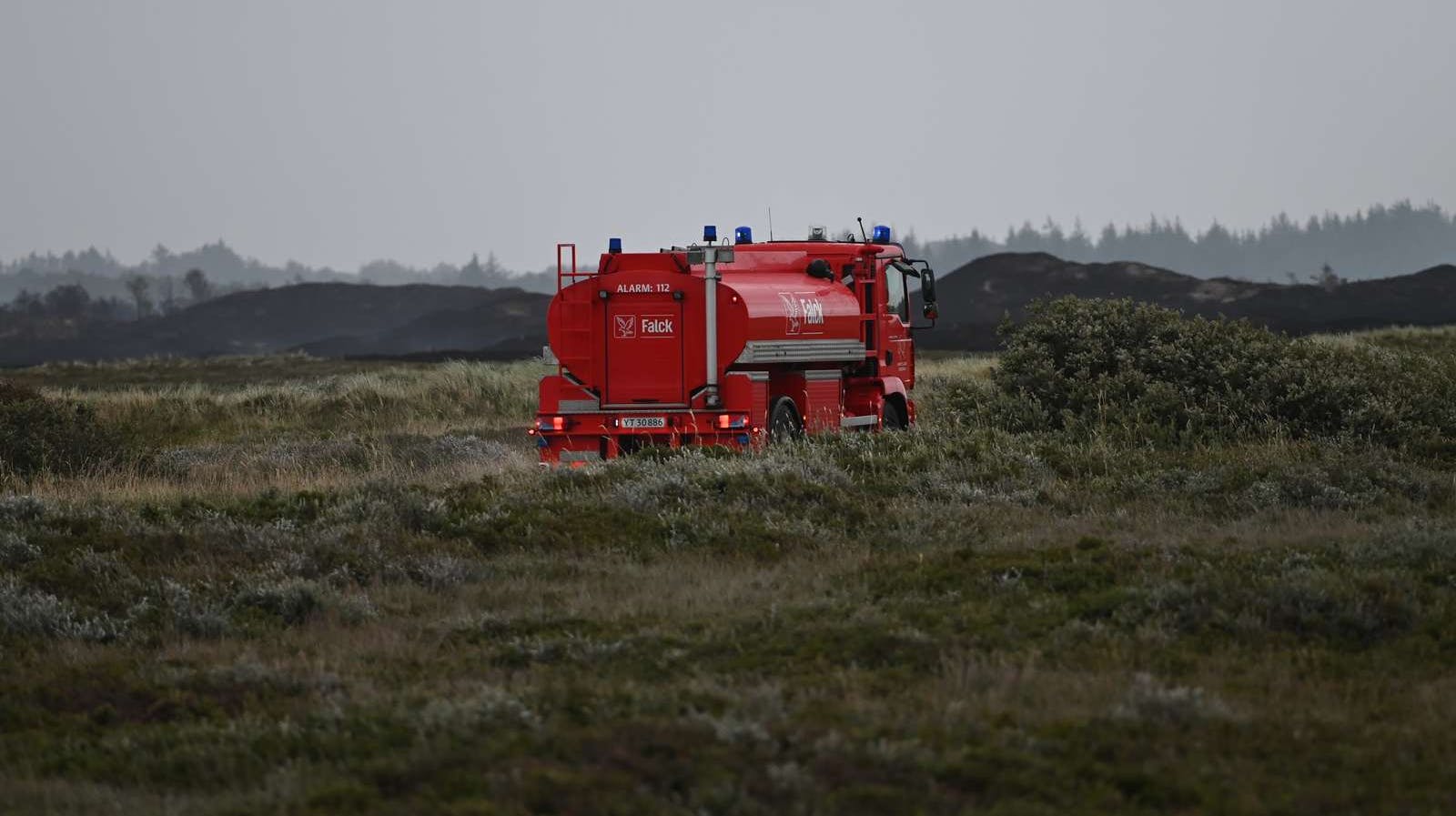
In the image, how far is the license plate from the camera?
18.0 metres

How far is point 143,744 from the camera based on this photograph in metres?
7.25

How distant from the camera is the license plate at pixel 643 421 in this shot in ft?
58.9

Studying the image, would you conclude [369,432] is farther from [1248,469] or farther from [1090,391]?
[1248,469]

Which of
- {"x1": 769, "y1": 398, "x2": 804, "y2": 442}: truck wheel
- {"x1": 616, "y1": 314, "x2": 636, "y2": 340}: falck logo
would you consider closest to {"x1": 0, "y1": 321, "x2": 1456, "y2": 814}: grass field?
{"x1": 769, "y1": 398, "x2": 804, "y2": 442}: truck wheel

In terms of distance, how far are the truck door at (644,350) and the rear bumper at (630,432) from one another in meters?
0.22

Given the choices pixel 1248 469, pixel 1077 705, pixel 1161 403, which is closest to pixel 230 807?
pixel 1077 705

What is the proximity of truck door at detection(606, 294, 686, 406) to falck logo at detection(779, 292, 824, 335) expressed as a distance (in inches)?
47.3

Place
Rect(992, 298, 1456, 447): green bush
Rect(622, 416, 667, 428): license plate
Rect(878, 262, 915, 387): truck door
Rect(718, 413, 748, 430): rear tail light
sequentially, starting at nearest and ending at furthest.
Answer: Rect(718, 413, 748, 430): rear tail light, Rect(622, 416, 667, 428): license plate, Rect(992, 298, 1456, 447): green bush, Rect(878, 262, 915, 387): truck door

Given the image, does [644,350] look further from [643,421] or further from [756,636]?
[756,636]

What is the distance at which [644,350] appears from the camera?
18.1 meters

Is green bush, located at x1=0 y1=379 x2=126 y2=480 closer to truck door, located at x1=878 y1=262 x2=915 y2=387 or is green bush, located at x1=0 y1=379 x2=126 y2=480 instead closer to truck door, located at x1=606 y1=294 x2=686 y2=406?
truck door, located at x1=606 y1=294 x2=686 y2=406

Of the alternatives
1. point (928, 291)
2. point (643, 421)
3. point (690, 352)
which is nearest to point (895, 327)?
point (928, 291)

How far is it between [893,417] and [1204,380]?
3.80 meters

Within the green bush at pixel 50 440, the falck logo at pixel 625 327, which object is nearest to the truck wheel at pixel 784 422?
the falck logo at pixel 625 327
